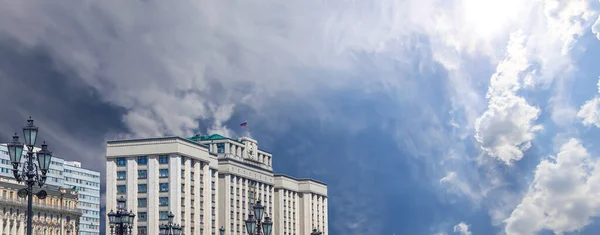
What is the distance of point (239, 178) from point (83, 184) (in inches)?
1904

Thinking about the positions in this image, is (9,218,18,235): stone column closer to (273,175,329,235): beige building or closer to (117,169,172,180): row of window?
(117,169,172,180): row of window

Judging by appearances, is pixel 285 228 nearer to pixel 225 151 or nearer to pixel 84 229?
pixel 225 151

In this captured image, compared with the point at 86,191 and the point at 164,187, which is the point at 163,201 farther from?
the point at 86,191

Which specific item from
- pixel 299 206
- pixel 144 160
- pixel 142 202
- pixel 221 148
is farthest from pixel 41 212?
pixel 299 206

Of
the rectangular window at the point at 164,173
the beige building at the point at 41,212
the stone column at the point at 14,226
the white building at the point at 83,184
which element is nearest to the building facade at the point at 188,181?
the rectangular window at the point at 164,173

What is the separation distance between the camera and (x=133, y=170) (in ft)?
409

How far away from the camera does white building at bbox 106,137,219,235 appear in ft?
405

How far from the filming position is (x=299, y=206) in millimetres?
176250

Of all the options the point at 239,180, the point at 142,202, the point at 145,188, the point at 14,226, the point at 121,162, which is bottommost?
the point at 14,226

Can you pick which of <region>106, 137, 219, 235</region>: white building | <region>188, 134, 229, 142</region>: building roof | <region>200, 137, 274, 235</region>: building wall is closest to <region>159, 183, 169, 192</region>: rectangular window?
<region>106, 137, 219, 235</region>: white building

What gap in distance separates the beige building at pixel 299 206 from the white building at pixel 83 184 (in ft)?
121

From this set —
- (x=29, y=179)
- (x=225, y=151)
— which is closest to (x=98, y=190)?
(x=225, y=151)

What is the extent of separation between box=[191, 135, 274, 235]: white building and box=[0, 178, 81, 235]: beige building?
2160cm

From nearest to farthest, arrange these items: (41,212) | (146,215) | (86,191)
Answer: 1. (41,212)
2. (146,215)
3. (86,191)
